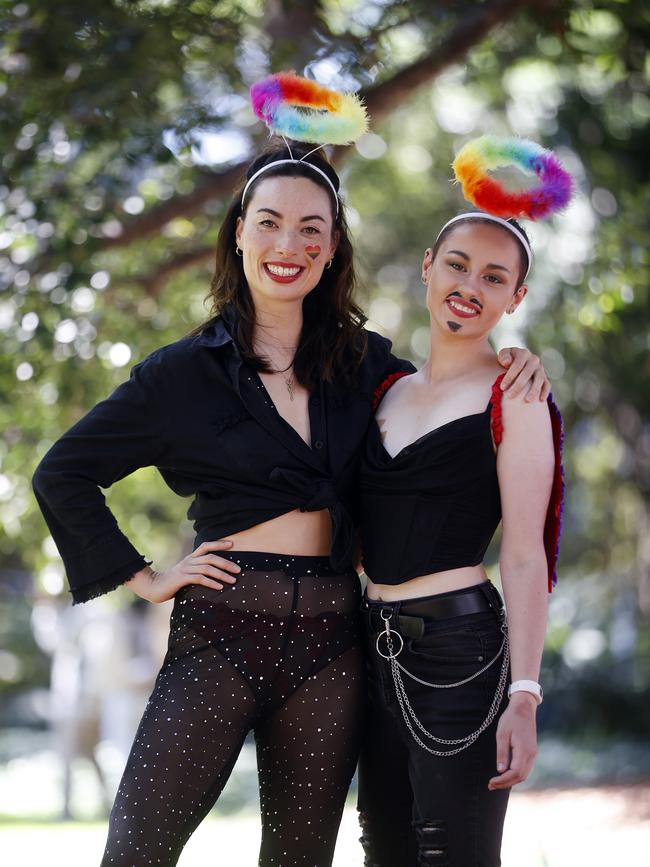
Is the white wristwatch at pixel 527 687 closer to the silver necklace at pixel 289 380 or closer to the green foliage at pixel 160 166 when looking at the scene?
the silver necklace at pixel 289 380

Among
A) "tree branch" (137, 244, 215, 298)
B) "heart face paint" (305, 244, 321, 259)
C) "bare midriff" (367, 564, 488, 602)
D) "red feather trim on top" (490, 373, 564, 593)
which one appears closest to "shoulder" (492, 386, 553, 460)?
"red feather trim on top" (490, 373, 564, 593)

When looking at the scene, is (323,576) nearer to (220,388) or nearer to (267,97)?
(220,388)

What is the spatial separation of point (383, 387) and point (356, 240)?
166 inches

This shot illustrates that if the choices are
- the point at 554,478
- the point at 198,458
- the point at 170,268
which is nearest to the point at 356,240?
the point at 170,268

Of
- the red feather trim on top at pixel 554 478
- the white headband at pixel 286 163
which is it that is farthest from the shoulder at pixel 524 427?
the white headband at pixel 286 163

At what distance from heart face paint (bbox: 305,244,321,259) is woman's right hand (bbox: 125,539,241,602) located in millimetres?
719

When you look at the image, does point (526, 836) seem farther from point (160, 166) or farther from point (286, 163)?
point (286, 163)

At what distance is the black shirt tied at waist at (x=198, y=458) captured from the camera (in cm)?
270

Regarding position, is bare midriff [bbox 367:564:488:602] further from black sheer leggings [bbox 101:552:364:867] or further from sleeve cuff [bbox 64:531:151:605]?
sleeve cuff [bbox 64:531:151:605]

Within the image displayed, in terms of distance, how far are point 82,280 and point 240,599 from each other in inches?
118

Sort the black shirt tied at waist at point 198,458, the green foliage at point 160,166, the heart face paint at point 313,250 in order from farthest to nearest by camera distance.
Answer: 1. the green foliage at point 160,166
2. the heart face paint at point 313,250
3. the black shirt tied at waist at point 198,458

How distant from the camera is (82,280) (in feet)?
17.4

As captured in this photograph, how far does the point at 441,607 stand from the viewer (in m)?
2.55

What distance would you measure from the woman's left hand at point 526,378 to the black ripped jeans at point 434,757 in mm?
440
